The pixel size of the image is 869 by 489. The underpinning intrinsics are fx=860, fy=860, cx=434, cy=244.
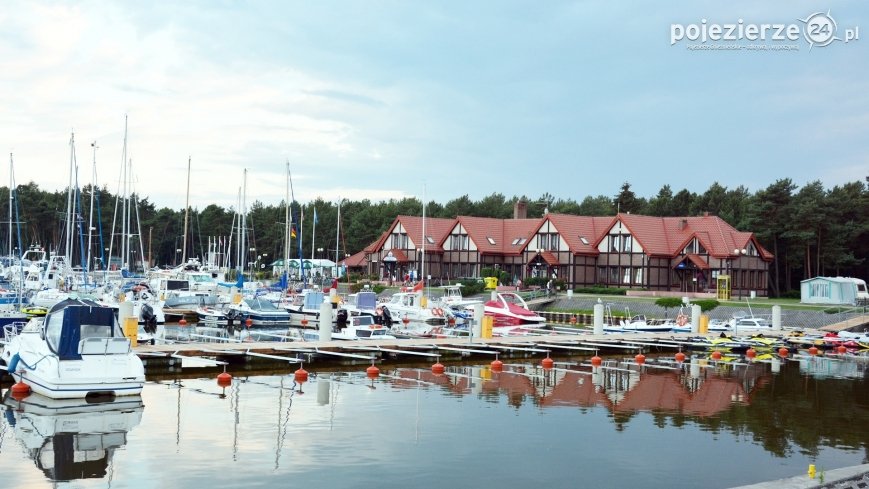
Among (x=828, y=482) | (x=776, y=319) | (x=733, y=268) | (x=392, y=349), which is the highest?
(x=733, y=268)

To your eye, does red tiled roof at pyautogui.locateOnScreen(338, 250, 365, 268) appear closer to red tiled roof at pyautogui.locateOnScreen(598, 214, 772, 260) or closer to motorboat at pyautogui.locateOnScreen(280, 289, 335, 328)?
red tiled roof at pyautogui.locateOnScreen(598, 214, 772, 260)

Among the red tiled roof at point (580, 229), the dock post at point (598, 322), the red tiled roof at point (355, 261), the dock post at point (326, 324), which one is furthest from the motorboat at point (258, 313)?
the red tiled roof at point (355, 261)

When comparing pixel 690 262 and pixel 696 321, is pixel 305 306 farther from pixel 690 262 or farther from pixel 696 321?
pixel 690 262

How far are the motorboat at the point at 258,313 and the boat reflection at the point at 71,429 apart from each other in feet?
94.1

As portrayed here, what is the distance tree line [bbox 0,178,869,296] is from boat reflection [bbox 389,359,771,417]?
40.0m

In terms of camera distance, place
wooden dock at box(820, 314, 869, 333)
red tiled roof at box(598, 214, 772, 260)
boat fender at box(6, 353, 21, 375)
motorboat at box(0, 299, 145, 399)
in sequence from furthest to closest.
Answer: red tiled roof at box(598, 214, 772, 260) → wooden dock at box(820, 314, 869, 333) → boat fender at box(6, 353, 21, 375) → motorboat at box(0, 299, 145, 399)

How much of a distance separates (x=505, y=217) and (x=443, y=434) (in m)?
102

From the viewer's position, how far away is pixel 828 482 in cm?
1402

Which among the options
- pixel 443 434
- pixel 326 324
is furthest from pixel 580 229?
pixel 443 434

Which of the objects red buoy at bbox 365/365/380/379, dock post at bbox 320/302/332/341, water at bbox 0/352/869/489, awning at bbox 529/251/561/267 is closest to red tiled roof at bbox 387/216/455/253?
awning at bbox 529/251/561/267

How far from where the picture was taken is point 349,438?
70.3ft

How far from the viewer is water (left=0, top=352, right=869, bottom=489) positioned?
18156 mm

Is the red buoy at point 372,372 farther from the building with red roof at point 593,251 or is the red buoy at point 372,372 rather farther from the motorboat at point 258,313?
the building with red roof at point 593,251

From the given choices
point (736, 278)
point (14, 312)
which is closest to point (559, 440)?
point (14, 312)
